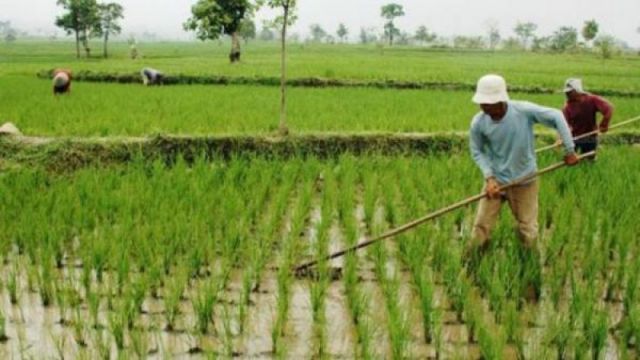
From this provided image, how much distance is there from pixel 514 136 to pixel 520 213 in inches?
18.2

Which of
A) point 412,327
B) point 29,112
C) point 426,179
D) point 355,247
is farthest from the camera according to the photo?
Answer: point 29,112

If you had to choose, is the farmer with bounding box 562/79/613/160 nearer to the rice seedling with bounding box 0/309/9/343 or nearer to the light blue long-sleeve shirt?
the light blue long-sleeve shirt

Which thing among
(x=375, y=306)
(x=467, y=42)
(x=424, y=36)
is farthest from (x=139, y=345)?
(x=424, y=36)

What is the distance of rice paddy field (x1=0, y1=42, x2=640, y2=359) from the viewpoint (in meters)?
3.24

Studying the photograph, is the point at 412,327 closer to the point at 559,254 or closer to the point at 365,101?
the point at 559,254

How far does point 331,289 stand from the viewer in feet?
13.1

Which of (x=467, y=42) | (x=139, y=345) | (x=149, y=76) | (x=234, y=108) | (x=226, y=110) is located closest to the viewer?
(x=139, y=345)

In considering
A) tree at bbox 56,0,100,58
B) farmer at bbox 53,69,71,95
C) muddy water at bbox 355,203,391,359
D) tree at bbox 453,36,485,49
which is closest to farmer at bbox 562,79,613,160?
muddy water at bbox 355,203,391,359

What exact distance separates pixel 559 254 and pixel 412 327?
4.65 ft

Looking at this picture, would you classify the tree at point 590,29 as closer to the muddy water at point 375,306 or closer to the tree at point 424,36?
the tree at point 424,36

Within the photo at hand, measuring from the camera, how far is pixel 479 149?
4160 mm

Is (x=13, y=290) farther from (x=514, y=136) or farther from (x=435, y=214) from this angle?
(x=514, y=136)

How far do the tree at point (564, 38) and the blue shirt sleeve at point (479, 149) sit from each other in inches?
1994

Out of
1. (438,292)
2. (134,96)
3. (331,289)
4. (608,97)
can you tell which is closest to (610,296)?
(438,292)
